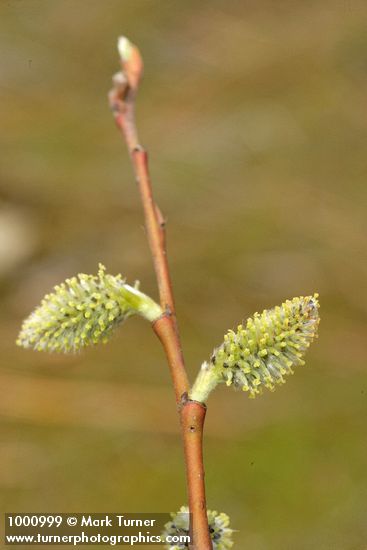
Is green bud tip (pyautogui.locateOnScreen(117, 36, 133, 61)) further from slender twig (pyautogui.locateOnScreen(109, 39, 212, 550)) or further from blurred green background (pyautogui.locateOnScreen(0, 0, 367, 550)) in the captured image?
blurred green background (pyautogui.locateOnScreen(0, 0, 367, 550))

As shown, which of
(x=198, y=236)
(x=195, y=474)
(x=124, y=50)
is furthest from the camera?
(x=198, y=236)

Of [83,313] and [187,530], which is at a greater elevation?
[83,313]

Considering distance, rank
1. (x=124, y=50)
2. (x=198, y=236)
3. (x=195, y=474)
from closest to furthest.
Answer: (x=195, y=474) → (x=124, y=50) → (x=198, y=236)

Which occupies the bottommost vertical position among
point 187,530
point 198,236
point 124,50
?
point 187,530

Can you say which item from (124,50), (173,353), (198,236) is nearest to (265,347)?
(173,353)

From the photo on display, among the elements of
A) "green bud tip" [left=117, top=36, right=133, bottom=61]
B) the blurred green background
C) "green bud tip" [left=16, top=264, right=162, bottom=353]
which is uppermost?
the blurred green background

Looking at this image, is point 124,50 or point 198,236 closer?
point 124,50

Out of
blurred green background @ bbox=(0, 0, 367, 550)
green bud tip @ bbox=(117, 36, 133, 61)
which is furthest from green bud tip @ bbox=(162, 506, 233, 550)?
blurred green background @ bbox=(0, 0, 367, 550)

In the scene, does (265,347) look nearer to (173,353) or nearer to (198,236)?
(173,353)
